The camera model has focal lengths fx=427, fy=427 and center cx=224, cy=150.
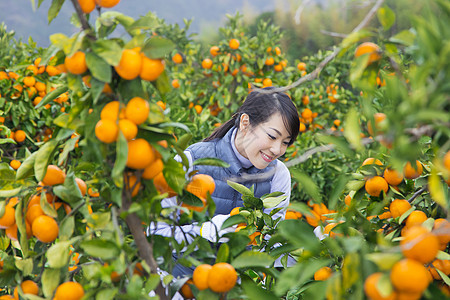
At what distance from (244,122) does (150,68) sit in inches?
38.5

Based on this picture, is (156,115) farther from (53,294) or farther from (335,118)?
(335,118)

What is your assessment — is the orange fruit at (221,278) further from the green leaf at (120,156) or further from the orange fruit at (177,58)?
the orange fruit at (177,58)

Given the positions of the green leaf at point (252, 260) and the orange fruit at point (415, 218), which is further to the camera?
the orange fruit at point (415, 218)

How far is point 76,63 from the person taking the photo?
59 cm

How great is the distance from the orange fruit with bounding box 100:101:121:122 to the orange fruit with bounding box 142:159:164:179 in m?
0.09

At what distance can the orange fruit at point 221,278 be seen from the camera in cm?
61

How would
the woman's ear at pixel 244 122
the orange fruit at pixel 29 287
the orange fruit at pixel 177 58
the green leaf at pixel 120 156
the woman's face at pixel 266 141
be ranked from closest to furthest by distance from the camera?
the green leaf at pixel 120 156
the orange fruit at pixel 29 287
the woman's face at pixel 266 141
the woman's ear at pixel 244 122
the orange fruit at pixel 177 58

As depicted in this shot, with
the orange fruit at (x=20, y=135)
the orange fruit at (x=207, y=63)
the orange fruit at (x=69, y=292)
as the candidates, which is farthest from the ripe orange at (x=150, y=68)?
the orange fruit at (x=207, y=63)

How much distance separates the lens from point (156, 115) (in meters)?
0.61

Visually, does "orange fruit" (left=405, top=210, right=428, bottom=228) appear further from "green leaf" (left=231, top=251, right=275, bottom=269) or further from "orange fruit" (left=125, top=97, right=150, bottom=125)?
"orange fruit" (left=125, top=97, right=150, bottom=125)

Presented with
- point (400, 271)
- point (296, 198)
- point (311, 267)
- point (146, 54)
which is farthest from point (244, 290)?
point (296, 198)

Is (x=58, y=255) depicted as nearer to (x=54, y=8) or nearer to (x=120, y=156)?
(x=120, y=156)

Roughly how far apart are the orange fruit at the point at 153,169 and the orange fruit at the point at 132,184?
1 centimetres

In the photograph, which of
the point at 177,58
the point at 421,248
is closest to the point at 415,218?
the point at 421,248
